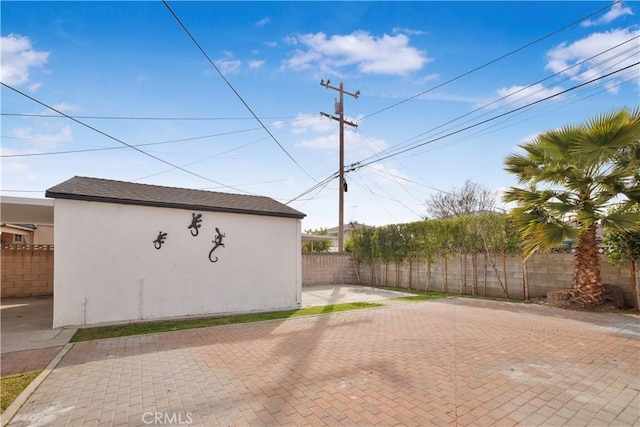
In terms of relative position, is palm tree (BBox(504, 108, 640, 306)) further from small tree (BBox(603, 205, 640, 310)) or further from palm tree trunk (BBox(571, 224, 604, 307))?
small tree (BBox(603, 205, 640, 310))

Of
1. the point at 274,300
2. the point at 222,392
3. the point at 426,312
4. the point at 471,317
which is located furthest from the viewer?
the point at 274,300

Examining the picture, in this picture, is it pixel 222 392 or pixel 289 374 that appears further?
pixel 289 374

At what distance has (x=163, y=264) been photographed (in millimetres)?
8578

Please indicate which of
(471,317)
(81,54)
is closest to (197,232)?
(81,54)

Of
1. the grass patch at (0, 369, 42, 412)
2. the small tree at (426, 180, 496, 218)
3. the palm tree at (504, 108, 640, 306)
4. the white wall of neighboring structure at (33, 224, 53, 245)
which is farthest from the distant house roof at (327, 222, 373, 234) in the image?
the white wall of neighboring structure at (33, 224, 53, 245)

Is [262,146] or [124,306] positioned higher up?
[262,146]

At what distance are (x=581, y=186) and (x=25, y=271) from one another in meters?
19.4

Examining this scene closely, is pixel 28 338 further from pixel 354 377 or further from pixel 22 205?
pixel 354 377

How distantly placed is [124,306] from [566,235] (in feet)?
38.2

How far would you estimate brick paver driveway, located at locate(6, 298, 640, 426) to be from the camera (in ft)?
11.1

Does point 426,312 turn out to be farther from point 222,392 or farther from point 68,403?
point 68,403

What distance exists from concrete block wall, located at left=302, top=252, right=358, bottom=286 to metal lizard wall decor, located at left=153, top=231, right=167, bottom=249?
392 inches

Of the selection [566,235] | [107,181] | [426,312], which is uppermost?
[107,181]

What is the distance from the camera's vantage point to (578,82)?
8.22 metres
